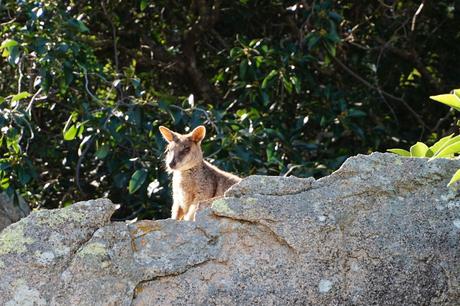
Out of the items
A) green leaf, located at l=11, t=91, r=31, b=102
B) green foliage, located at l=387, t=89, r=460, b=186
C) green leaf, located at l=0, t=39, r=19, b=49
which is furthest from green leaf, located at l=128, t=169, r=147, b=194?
green foliage, located at l=387, t=89, r=460, b=186

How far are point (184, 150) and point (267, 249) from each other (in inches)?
133

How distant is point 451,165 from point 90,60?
5.29 metres

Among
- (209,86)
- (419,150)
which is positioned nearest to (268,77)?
(209,86)

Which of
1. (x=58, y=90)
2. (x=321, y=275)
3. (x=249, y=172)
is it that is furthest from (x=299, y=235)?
(x=58, y=90)

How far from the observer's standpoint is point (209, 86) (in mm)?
11492

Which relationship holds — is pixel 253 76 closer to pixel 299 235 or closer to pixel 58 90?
pixel 58 90

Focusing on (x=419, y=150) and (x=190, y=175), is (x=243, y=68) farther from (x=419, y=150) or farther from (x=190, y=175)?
(x=419, y=150)

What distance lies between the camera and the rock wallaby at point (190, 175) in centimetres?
805

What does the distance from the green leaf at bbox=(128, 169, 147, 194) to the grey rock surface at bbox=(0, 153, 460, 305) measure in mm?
3674

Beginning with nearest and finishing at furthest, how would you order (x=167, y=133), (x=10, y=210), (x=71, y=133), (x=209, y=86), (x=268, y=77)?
(x=167, y=133)
(x=71, y=133)
(x=10, y=210)
(x=268, y=77)
(x=209, y=86)

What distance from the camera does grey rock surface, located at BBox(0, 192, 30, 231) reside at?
9281mm

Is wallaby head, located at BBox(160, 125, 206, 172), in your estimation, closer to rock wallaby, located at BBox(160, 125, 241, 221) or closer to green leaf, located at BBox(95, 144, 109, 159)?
rock wallaby, located at BBox(160, 125, 241, 221)

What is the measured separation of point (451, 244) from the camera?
521 centimetres

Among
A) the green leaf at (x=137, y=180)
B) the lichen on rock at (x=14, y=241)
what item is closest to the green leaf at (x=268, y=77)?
the green leaf at (x=137, y=180)
